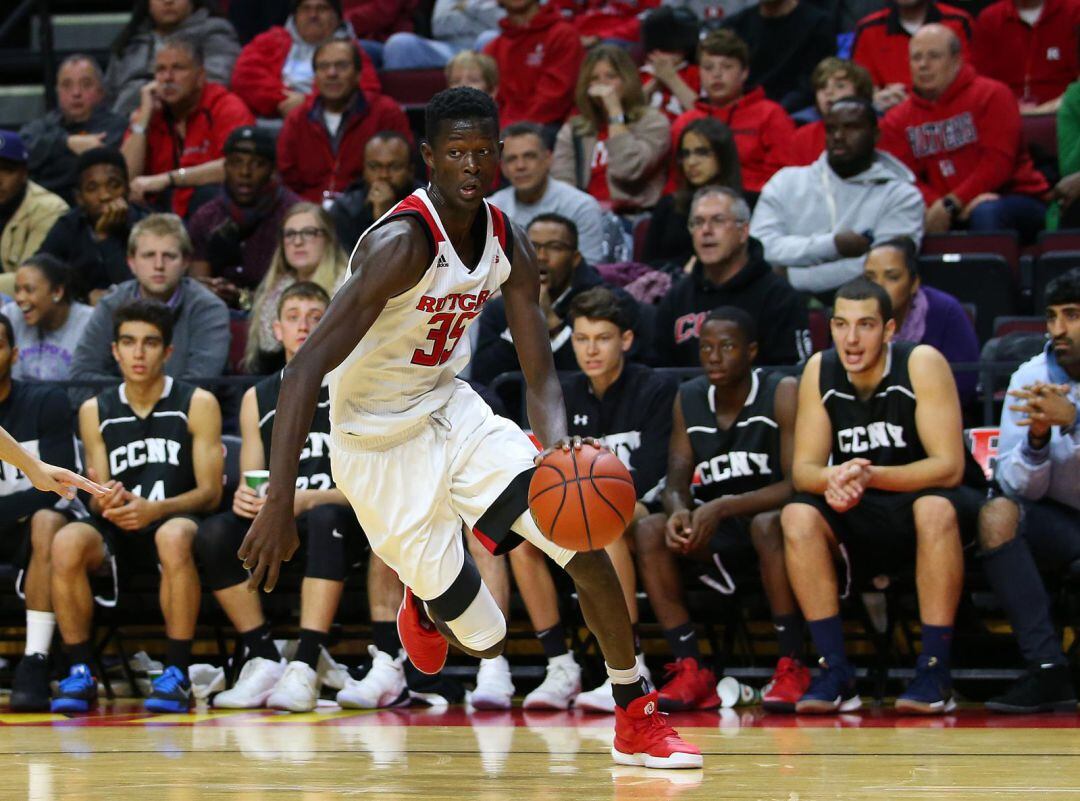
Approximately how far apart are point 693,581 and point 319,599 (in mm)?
1505

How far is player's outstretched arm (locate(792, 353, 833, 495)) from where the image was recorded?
5773 millimetres

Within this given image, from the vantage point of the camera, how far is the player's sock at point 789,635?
5742 millimetres

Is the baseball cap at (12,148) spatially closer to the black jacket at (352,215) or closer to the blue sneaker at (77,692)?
the black jacket at (352,215)

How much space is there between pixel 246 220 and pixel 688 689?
3.98 meters

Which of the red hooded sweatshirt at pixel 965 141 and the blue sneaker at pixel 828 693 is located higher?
the red hooded sweatshirt at pixel 965 141

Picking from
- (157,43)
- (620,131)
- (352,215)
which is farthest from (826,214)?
(157,43)

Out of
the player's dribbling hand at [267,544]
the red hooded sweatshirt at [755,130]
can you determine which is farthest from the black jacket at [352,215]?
the player's dribbling hand at [267,544]

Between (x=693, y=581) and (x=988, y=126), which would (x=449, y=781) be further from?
(x=988, y=126)

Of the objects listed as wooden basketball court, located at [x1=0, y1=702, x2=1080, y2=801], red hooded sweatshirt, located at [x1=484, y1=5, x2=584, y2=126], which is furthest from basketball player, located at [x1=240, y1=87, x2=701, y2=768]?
red hooded sweatshirt, located at [x1=484, y1=5, x2=584, y2=126]

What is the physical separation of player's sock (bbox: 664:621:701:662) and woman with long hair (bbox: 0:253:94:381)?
345 cm

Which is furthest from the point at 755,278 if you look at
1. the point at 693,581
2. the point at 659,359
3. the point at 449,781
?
the point at 449,781

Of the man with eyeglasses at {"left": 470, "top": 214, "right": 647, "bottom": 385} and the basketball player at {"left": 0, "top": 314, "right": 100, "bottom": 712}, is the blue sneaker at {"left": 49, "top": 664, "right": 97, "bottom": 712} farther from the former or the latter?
the man with eyeglasses at {"left": 470, "top": 214, "right": 647, "bottom": 385}

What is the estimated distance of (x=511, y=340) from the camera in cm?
693

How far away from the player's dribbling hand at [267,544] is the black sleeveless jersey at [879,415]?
2.80 metres
